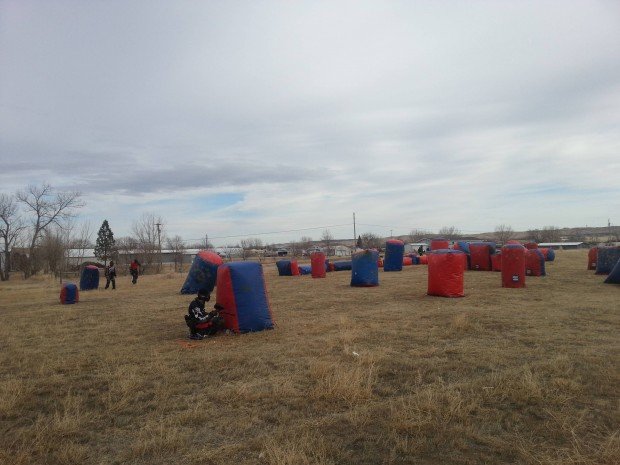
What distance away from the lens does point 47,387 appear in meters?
5.36

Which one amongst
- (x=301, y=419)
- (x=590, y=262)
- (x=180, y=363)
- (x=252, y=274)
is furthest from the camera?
(x=590, y=262)

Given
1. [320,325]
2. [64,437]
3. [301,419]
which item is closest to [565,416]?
[301,419]

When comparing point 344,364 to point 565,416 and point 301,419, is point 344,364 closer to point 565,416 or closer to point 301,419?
point 301,419

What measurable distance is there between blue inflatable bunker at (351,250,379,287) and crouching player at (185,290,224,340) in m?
9.40

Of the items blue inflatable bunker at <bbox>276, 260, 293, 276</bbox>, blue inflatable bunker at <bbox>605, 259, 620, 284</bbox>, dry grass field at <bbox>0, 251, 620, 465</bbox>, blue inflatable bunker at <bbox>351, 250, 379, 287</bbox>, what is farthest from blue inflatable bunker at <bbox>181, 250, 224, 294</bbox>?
blue inflatable bunker at <bbox>605, 259, 620, 284</bbox>

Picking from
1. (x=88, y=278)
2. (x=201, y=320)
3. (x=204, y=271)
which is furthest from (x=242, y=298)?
(x=88, y=278)

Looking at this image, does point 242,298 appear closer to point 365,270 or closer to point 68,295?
point 365,270

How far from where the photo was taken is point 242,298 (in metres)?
8.35

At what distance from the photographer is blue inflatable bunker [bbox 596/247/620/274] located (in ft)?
61.1

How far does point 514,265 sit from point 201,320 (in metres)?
11.4

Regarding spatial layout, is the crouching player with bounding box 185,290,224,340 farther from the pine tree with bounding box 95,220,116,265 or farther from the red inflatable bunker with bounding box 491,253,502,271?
the pine tree with bounding box 95,220,116,265

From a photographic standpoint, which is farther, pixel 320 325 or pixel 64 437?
pixel 320 325

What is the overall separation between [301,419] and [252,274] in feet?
14.8

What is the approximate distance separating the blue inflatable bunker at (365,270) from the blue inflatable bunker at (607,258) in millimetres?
10747
